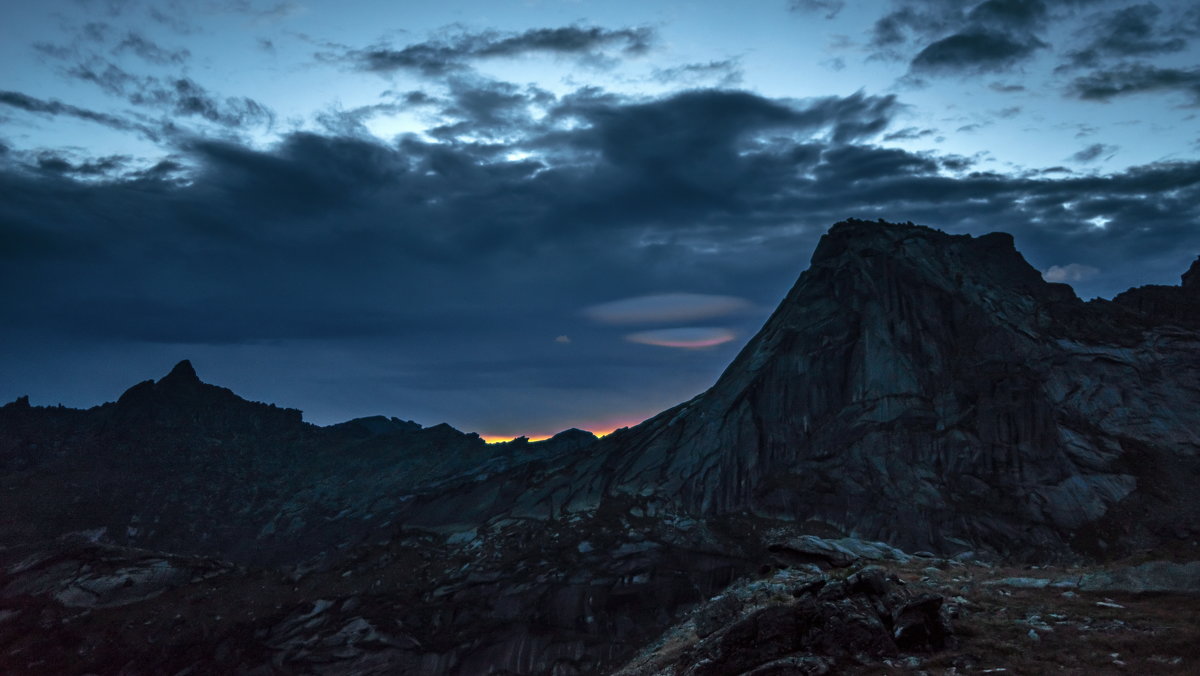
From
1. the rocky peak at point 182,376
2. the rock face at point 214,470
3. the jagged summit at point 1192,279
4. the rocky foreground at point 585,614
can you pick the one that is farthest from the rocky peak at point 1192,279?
the rocky peak at point 182,376

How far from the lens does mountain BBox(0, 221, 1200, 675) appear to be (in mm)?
74625

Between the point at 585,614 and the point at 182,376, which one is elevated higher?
the point at 182,376

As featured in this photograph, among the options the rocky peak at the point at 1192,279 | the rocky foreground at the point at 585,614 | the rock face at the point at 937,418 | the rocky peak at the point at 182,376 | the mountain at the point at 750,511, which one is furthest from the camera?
the rocky peak at the point at 182,376

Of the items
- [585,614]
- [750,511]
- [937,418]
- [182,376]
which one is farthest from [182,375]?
[937,418]

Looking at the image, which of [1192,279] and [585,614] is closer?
[585,614]

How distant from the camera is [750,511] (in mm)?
93250

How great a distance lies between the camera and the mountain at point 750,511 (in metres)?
74.6

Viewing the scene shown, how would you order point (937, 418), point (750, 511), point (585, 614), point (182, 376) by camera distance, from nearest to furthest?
point (585, 614) < point (750, 511) < point (937, 418) < point (182, 376)

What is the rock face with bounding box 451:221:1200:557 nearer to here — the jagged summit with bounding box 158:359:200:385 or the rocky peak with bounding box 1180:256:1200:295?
the rocky peak with bounding box 1180:256:1200:295

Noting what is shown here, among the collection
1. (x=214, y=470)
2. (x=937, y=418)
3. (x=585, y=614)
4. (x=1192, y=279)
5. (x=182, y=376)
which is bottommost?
(x=585, y=614)

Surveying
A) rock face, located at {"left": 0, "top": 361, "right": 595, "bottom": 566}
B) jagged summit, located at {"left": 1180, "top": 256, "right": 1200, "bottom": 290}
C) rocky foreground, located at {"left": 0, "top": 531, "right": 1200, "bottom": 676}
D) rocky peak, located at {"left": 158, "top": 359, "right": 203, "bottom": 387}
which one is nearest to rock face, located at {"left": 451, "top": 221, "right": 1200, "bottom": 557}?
jagged summit, located at {"left": 1180, "top": 256, "right": 1200, "bottom": 290}

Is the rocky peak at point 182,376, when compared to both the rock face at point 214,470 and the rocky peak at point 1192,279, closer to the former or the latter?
the rock face at point 214,470

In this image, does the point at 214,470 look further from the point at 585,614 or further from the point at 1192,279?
the point at 1192,279

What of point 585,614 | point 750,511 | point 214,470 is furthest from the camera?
point 214,470
